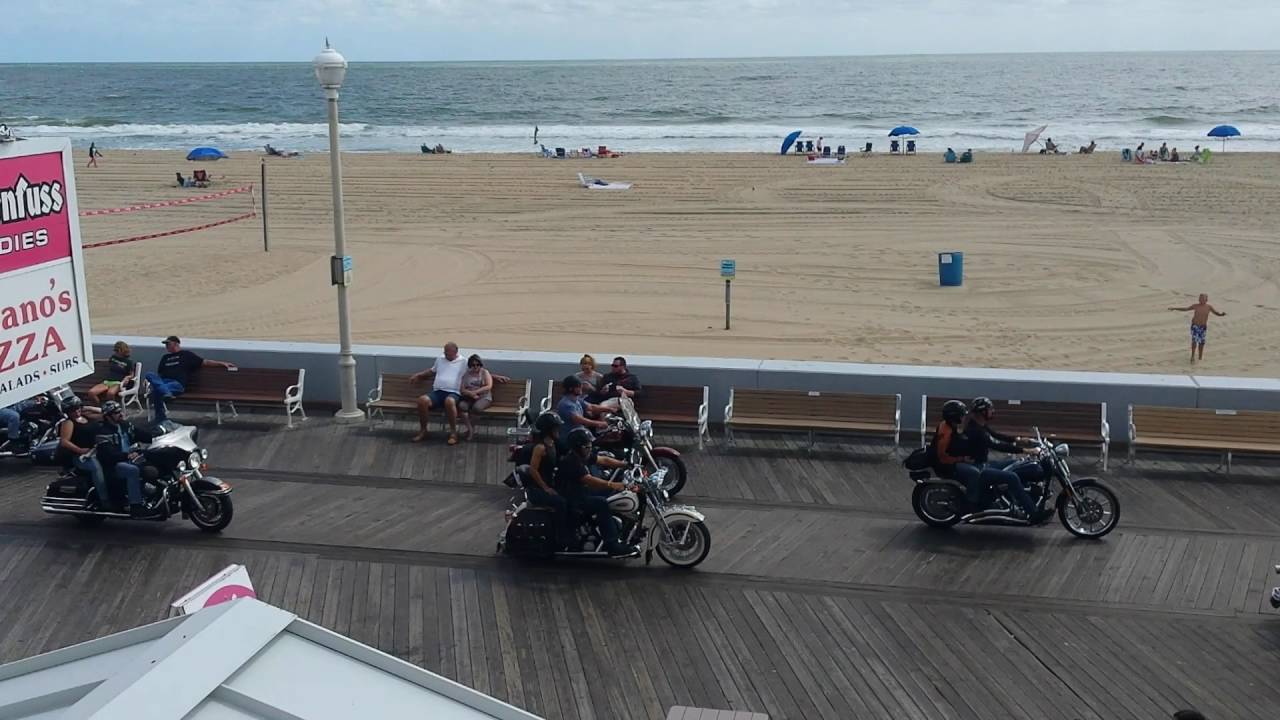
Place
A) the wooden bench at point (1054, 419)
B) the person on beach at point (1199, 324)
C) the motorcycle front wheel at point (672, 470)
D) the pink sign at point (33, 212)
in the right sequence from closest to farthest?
1. the pink sign at point (33, 212)
2. the motorcycle front wheel at point (672, 470)
3. the wooden bench at point (1054, 419)
4. the person on beach at point (1199, 324)

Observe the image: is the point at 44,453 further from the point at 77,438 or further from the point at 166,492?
the point at 166,492

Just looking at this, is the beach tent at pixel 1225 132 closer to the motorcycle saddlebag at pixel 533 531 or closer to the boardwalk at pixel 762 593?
the boardwalk at pixel 762 593

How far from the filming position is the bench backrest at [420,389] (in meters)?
12.8

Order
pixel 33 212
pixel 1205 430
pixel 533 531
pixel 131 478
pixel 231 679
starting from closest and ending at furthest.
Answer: pixel 231 679 < pixel 33 212 < pixel 533 531 < pixel 131 478 < pixel 1205 430

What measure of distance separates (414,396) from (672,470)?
3.39m

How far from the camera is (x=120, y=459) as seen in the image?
394 inches

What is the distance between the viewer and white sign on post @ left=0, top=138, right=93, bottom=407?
3.65 m

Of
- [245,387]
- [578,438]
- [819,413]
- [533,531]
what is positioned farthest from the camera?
[245,387]

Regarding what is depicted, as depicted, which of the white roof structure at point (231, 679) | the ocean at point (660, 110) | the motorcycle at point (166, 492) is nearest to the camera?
the white roof structure at point (231, 679)

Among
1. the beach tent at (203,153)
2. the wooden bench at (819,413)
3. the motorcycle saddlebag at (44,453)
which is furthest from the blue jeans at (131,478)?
the beach tent at (203,153)

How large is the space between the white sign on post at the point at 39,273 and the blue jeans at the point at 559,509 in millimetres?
5422

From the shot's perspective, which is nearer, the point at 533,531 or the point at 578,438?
the point at 578,438

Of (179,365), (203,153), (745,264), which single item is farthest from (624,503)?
(203,153)

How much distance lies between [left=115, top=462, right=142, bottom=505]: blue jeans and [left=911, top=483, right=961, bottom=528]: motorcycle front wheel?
6189 mm
